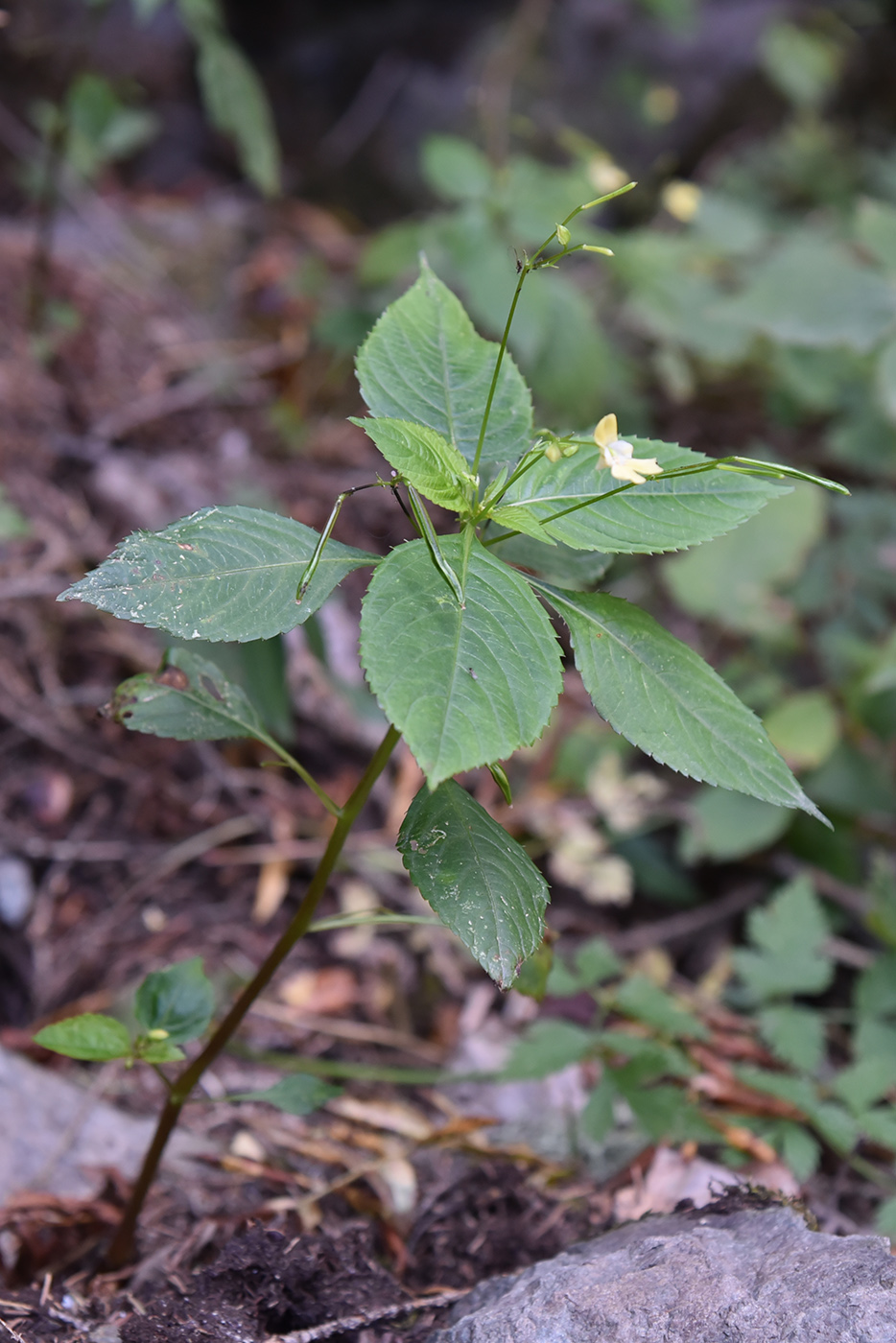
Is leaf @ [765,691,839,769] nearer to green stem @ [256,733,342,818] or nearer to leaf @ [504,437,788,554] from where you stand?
leaf @ [504,437,788,554]

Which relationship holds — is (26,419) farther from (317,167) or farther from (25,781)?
(317,167)

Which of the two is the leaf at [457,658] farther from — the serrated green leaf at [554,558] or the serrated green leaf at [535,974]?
the serrated green leaf at [535,974]

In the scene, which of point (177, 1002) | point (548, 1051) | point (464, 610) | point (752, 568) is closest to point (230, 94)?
point (752, 568)

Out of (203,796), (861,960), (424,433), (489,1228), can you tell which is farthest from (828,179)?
(489,1228)

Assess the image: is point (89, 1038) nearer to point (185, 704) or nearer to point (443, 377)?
point (185, 704)

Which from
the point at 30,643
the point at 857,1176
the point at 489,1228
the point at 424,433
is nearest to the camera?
the point at 424,433
